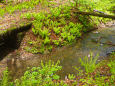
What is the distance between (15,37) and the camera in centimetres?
740

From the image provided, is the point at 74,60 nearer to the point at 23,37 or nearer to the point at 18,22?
the point at 23,37

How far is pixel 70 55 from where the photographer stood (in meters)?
7.42

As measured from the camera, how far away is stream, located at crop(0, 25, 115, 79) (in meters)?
6.12

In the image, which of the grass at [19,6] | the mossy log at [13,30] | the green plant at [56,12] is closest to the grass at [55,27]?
the green plant at [56,12]

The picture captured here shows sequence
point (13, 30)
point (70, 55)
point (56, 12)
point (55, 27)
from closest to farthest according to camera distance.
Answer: point (13, 30)
point (70, 55)
point (55, 27)
point (56, 12)

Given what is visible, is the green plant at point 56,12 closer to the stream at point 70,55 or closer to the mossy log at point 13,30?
the mossy log at point 13,30

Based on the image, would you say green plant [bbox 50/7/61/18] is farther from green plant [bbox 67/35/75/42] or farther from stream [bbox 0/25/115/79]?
stream [bbox 0/25/115/79]

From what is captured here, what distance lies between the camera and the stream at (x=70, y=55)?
20.1 feet

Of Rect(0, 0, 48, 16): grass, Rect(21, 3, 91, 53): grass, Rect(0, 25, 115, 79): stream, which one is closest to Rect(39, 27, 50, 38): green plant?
Rect(21, 3, 91, 53): grass

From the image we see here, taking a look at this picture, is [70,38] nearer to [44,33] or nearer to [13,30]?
[44,33]

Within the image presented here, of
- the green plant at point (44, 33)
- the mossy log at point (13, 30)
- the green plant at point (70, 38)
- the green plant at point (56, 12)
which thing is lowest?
the green plant at point (70, 38)

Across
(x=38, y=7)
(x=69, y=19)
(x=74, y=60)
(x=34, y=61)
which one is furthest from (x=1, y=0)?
(x=74, y=60)

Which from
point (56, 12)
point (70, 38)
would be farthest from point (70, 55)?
point (56, 12)

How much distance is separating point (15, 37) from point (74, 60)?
3.90m
